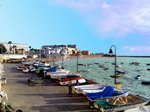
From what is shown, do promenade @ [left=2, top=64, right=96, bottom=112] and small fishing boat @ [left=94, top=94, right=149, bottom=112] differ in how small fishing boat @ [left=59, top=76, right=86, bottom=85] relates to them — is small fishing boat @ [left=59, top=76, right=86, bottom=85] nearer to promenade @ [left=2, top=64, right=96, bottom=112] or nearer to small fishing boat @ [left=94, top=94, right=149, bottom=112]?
promenade @ [left=2, top=64, right=96, bottom=112]

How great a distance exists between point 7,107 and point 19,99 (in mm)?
7381

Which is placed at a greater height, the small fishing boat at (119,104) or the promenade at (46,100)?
the small fishing boat at (119,104)

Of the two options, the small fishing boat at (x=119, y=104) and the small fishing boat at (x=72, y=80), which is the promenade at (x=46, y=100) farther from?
the small fishing boat at (x=72, y=80)

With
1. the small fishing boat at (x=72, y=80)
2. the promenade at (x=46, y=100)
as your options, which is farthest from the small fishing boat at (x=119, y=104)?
the small fishing boat at (x=72, y=80)

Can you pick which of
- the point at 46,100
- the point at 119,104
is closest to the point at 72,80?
the point at 46,100

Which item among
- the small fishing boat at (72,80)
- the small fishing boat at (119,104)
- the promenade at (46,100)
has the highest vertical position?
the small fishing boat at (72,80)

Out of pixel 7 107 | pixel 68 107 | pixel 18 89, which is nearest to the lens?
pixel 7 107

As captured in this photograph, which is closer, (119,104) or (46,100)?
(119,104)

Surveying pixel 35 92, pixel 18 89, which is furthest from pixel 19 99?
Result: pixel 18 89

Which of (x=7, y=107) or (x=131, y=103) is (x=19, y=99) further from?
(x=131, y=103)

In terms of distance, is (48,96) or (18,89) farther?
(18,89)

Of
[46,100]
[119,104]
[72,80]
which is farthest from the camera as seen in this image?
[72,80]

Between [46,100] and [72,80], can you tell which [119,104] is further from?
[72,80]

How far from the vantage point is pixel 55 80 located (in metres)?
48.8
